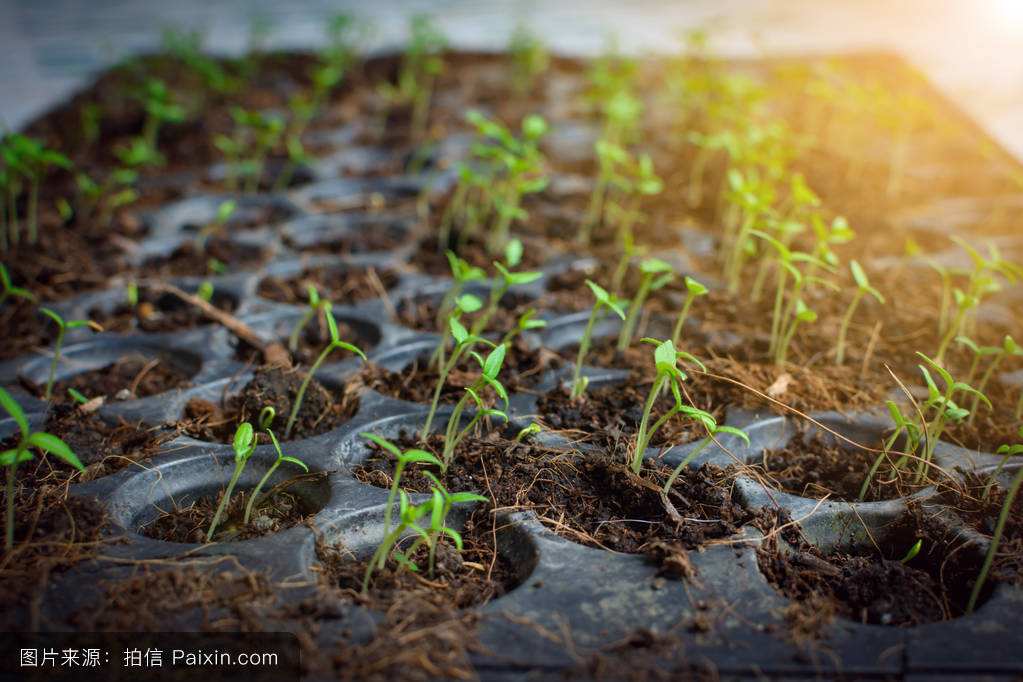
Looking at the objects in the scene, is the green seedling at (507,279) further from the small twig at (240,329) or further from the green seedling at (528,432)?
the small twig at (240,329)

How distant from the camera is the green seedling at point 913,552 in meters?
1.33

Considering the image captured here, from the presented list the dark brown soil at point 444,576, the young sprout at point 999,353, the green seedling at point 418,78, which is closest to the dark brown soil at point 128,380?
the dark brown soil at point 444,576

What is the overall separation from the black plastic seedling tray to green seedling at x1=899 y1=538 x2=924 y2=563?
0.03 metres

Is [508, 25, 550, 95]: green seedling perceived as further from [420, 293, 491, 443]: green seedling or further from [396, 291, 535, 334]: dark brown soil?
[420, 293, 491, 443]: green seedling

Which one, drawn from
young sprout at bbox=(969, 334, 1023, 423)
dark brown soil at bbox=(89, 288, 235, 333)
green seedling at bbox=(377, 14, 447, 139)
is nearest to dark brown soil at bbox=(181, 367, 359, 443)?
dark brown soil at bbox=(89, 288, 235, 333)

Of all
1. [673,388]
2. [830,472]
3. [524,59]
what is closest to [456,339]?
[673,388]

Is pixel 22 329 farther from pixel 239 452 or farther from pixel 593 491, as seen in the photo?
pixel 593 491

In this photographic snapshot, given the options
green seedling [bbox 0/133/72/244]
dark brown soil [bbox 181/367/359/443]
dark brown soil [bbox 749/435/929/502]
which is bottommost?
dark brown soil [bbox 181/367/359/443]

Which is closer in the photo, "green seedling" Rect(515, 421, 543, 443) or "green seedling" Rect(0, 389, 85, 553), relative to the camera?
"green seedling" Rect(0, 389, 85, 553)

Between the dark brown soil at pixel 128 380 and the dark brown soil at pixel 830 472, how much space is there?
1.05 metres

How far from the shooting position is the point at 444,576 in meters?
1.29

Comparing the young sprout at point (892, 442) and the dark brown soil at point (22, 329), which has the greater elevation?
the young sprout at point (892, 442)

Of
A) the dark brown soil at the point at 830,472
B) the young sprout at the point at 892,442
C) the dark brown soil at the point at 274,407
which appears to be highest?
the young sprout at the point at 892,442

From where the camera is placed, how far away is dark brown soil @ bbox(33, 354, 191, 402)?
5.75 feet
